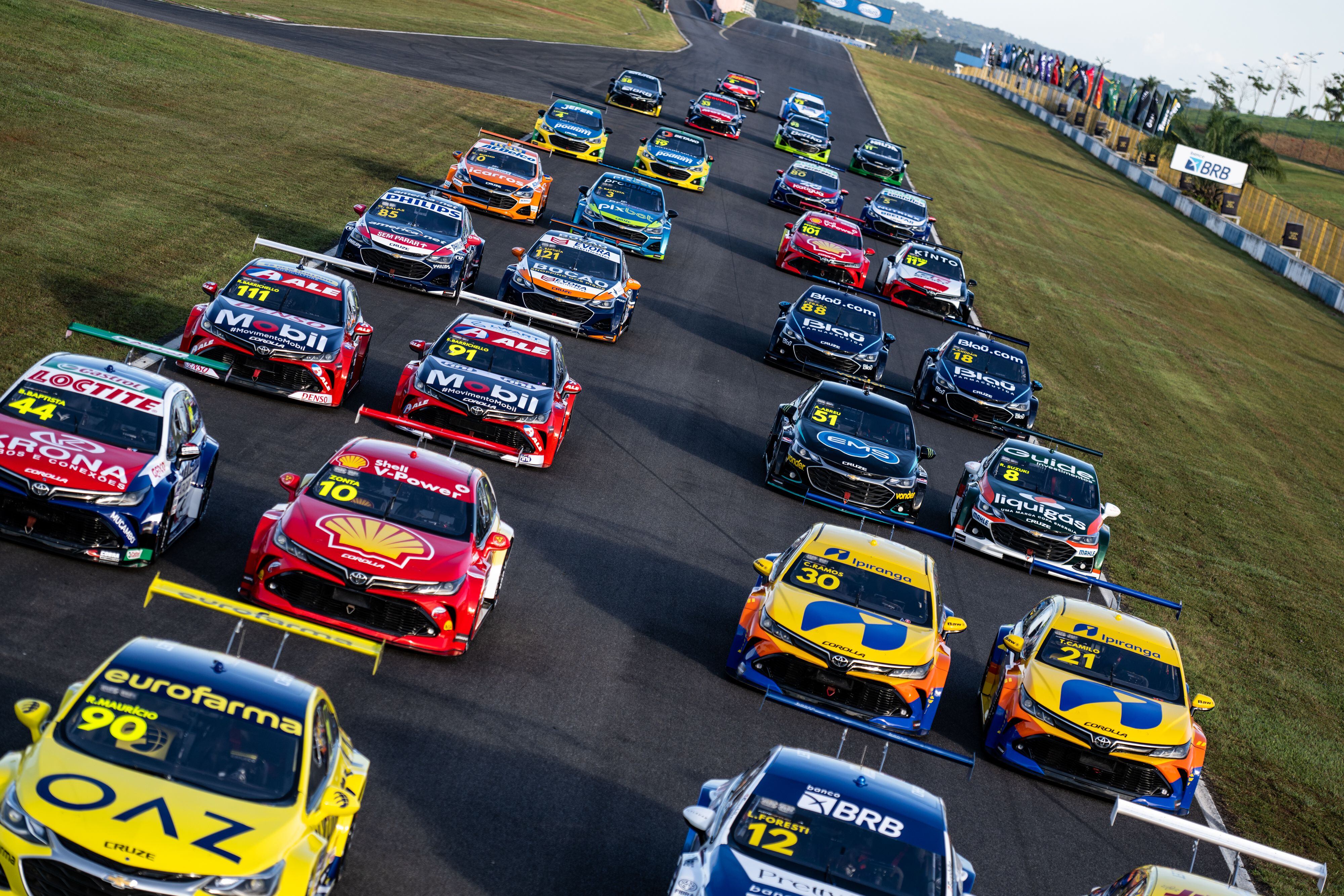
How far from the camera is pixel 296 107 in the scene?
1517 inches

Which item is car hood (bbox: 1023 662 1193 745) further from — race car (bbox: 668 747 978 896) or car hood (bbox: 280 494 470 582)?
car hood (bbox: 280 494 470 582)

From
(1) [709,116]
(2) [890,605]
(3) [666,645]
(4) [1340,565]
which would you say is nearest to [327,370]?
(3) [666,645]

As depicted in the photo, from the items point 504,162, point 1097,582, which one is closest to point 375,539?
point 1097,582

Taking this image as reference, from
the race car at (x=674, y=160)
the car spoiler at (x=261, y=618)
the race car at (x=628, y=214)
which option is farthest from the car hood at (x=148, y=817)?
the race car at (x=674, y=160)

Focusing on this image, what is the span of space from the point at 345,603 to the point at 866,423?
10493mm

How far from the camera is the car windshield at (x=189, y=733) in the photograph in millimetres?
7625

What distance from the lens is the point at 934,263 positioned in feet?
113

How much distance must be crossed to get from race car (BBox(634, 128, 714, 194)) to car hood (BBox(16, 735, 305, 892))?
34.8 metres

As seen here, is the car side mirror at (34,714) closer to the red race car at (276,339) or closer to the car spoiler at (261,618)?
the car spoiler at (261,618)

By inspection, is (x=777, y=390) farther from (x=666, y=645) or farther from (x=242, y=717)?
(x=242, y=717)

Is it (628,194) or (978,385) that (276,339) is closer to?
(978,385)

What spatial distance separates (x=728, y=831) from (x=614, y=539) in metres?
7.88

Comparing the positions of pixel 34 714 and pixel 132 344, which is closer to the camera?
pixel 34 714

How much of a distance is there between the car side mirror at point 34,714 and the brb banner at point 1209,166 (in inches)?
2767
